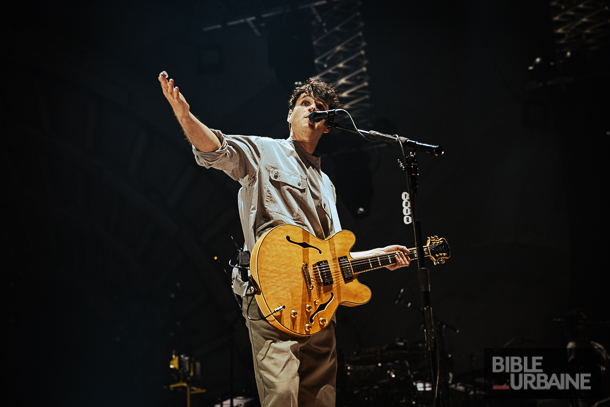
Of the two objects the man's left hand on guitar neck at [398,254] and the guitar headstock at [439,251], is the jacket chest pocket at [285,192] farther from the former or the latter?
the guitar headstock at [439,251]

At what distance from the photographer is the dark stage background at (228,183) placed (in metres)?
6.22

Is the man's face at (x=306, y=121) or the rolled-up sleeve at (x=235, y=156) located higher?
the man's face at (x=306, y=121)

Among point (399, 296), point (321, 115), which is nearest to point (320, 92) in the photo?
point (321, 115)

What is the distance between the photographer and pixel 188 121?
218cm

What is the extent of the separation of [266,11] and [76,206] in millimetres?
3838

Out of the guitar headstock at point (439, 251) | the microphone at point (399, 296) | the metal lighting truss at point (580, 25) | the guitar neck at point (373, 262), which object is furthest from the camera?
the microphone at point (399, 296)

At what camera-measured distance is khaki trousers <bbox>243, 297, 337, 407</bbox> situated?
225cm

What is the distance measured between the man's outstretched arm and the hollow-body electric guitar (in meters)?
0.56

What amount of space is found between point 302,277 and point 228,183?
14.9 feet

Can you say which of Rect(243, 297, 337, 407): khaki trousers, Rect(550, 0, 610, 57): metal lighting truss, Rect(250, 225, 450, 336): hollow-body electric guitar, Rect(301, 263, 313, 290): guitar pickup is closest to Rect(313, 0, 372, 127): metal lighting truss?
Rect(550, 0, 610, 57): metal lighting truss

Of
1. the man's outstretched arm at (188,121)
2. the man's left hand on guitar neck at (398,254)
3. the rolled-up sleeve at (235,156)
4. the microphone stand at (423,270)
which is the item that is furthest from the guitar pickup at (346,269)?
the man's outstretched arm at (188,121)

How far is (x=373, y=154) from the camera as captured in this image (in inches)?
281

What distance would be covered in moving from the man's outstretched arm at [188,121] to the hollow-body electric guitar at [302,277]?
1.83 ft

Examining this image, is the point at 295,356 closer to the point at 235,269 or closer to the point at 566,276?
the point at 235,269
